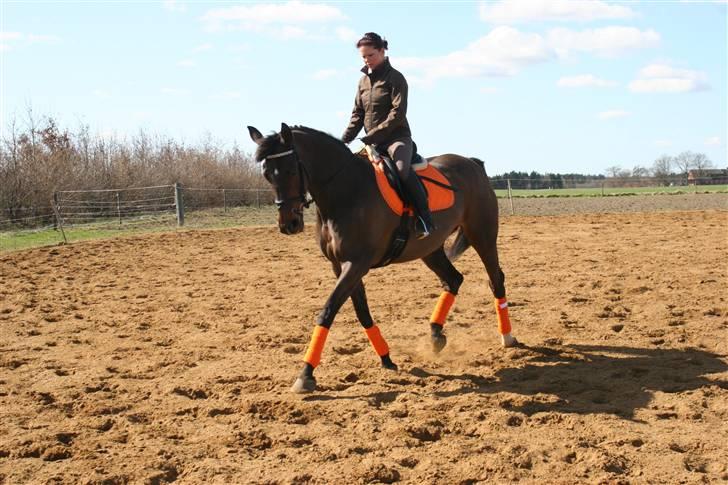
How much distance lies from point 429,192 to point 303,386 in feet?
8.03

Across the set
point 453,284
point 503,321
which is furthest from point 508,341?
point 453,284

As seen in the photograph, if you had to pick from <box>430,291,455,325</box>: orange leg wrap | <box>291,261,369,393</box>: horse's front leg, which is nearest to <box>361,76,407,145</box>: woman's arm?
<box>291,261,369,393</box>: horse's front leg

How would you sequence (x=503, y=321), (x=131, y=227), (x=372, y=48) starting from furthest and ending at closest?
(x=131, y=227) → (x=503, y=321) → (x=372, y=48)

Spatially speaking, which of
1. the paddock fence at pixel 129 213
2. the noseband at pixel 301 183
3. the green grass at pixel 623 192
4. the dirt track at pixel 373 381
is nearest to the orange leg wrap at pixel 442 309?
the dirt track at pixel 373 381

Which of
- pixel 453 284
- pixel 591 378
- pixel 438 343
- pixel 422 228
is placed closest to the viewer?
pixel 591 378

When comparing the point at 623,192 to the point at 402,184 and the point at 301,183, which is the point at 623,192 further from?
the point at 301,183

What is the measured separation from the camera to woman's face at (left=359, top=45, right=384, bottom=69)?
A: 22.8ft

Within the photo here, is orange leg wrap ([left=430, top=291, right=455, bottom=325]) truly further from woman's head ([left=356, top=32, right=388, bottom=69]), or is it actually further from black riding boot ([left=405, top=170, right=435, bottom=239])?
woman's head ([left=356, top=32, right=388, bottom=69])

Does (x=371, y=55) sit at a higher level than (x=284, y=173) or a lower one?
higher

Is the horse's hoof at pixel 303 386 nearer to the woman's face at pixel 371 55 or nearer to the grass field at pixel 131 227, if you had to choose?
the woman's face at pixel 371 55

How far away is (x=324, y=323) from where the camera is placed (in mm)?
6465

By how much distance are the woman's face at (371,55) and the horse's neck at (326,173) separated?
3.17 feet

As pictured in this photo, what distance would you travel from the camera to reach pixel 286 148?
6.28 metres

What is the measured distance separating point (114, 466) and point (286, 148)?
2959 mm
